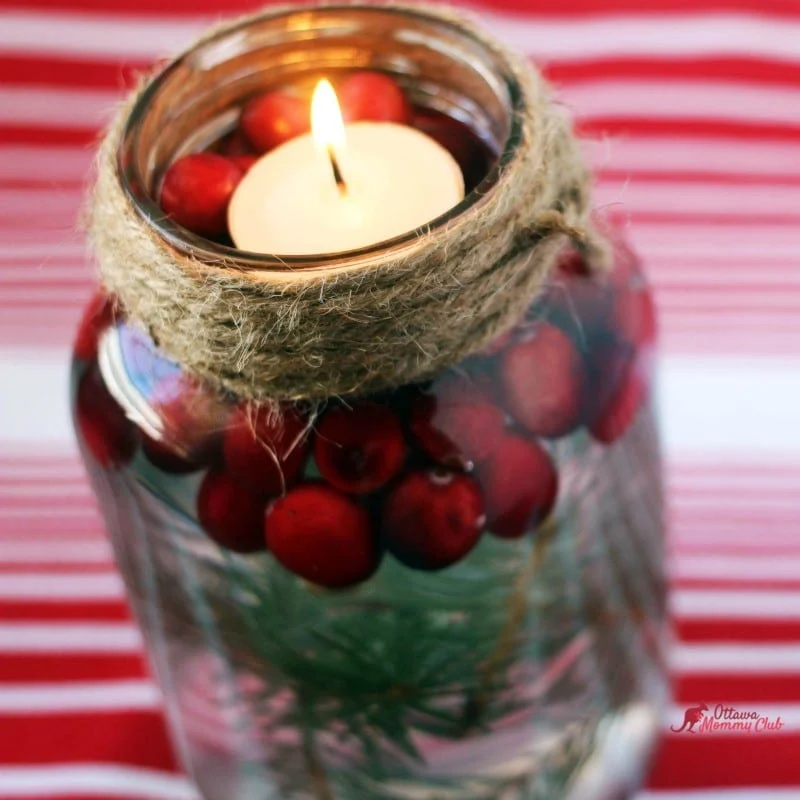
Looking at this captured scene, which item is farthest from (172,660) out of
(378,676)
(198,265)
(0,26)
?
(0,26)

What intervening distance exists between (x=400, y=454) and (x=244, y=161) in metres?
0.12

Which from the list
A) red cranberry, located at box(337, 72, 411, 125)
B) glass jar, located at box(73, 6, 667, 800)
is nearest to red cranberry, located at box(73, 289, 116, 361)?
glass jar, located at box(73, 6, 667, 800)

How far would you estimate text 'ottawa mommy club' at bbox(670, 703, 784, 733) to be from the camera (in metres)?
0.50

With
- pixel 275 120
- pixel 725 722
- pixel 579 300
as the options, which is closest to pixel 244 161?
pixel 275 120

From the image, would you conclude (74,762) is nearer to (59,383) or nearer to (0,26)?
(59,383)

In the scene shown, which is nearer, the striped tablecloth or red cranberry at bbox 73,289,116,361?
red cranberry at bbox 73,289,116,361

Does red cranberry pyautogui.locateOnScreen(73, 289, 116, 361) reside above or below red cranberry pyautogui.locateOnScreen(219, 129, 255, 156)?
below

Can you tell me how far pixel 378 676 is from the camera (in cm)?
42

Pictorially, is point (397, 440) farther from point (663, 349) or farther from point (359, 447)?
point (663, 349)

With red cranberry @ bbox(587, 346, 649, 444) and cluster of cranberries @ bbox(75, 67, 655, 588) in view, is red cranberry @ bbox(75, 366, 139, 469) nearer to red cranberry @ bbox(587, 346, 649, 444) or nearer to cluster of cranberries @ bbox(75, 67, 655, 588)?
cluster of cranberries @ bbox(75, 67, 655, 588)

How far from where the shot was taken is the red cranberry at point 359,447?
346mm

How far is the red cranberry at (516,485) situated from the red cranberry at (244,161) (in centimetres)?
13

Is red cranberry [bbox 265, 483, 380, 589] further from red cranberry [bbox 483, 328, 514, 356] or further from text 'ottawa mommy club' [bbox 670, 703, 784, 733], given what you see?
text 'ottawa mommy club' [bbox 670, 703, 784, 733]

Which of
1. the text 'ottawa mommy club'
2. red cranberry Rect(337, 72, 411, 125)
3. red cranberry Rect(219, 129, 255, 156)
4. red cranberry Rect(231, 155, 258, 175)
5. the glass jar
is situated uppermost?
red cranberry Rect(337, 72, 411, 125)
